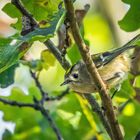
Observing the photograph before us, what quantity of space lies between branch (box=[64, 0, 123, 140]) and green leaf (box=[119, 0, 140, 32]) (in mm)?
285

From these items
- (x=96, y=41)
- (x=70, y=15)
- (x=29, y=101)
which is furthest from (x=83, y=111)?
(x=96, y=41)

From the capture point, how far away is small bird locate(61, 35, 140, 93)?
2.03m

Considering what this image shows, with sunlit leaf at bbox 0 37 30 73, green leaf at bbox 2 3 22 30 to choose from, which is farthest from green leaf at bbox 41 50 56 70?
sunlit leaf at bbox 0 37 30 73

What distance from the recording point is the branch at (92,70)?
132cm

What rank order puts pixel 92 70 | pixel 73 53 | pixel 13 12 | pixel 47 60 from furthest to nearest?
pixel 47 60, pixel 73 53, pixel 13 12, pixel 92 70

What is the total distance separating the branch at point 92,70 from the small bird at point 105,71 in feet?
0.96

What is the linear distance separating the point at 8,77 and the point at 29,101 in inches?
20.5

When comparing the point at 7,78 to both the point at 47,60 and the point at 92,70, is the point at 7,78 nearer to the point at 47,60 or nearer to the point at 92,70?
the point at 47,60

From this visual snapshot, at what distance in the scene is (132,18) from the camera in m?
1.78

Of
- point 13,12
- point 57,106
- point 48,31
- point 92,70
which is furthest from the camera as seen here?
point 57,106

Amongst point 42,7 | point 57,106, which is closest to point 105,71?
Result: point 42,7

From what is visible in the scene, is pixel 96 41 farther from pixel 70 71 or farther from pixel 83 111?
pixel 70 71

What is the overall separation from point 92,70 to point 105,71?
0.67 m

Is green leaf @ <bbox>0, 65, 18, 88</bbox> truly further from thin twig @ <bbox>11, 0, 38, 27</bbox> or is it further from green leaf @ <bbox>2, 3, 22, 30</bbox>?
thin twig @ <bbox>11, 0, 38, 27</bbox>
